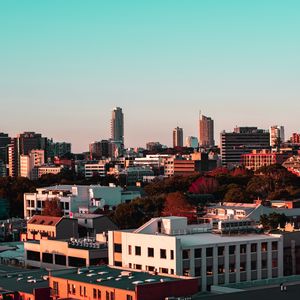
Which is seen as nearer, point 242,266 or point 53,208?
point 242,266

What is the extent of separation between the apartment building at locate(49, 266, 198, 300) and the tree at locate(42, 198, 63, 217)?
157 feet

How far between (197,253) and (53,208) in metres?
49.0

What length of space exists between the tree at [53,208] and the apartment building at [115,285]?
47777 mm

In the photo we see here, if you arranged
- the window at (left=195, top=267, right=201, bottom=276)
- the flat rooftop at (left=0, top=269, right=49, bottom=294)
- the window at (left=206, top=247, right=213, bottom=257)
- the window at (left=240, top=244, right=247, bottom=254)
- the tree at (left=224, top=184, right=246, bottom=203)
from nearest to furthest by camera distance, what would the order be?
the flat rooftop at (left=0, top=269, right=49, bottom=294) → the window at (left=195, top=267, right=201, bottom=276) → the window at (left=206, top=247, right=213, bottom=257) → the window at (left=240, top=244, right=247, bottom=254) → the tree at (left=224, top=184, right=246, bottom=203)

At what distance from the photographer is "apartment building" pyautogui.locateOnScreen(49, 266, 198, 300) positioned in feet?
127

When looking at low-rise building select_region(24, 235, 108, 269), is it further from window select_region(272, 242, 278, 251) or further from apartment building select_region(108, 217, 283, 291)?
window select_region(272, 242, 278, 251)

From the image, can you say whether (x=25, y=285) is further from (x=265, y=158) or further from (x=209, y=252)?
(x=265, y=158)

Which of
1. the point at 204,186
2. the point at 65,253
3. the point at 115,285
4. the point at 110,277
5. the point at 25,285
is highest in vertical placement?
the point at 204,186

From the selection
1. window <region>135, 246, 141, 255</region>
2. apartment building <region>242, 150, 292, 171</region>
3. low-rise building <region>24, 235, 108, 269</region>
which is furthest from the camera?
apartment building <region>242, 150, 292, 171</region>

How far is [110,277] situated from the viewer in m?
42.5

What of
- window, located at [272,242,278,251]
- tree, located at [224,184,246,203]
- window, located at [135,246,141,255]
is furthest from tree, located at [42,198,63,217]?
window, located at [272,242,278,251]

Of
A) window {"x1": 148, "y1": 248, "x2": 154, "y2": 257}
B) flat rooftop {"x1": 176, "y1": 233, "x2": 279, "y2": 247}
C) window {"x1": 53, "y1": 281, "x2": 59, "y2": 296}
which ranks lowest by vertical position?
window {"x1": 53, "y1": 281, "x2": 59, "y2": 296}

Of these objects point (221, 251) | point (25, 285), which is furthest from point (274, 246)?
point (25, 285)

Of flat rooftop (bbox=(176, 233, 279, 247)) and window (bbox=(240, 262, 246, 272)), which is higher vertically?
flat rooftop (bbox=(176, 233, 279, 247))
